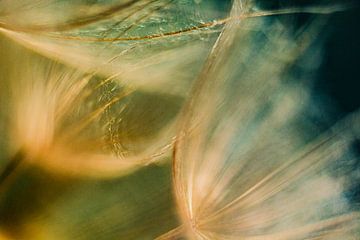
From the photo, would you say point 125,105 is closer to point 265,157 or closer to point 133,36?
point 133,36

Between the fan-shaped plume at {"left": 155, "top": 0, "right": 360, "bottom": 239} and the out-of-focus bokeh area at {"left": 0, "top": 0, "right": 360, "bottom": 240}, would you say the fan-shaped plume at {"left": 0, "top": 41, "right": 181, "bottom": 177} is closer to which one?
the out-of-focus bokeh area at {"left": 0, "top": 0, "right": 360, "bottom": 240}

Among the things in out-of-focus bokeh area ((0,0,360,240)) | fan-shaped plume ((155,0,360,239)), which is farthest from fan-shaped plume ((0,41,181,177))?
fan-shaped plume ((155,0,360,239))

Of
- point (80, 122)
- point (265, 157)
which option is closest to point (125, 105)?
point (80, 122)

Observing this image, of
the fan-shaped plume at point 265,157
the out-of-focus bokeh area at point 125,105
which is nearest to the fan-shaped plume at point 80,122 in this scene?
the out-of-focus bokeh area at point 125,105

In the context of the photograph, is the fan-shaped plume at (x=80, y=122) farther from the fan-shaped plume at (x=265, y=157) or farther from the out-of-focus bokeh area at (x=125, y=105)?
the fan-shaped plume at (x=265, y=157)

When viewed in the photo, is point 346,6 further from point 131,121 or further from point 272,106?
point 131,121
